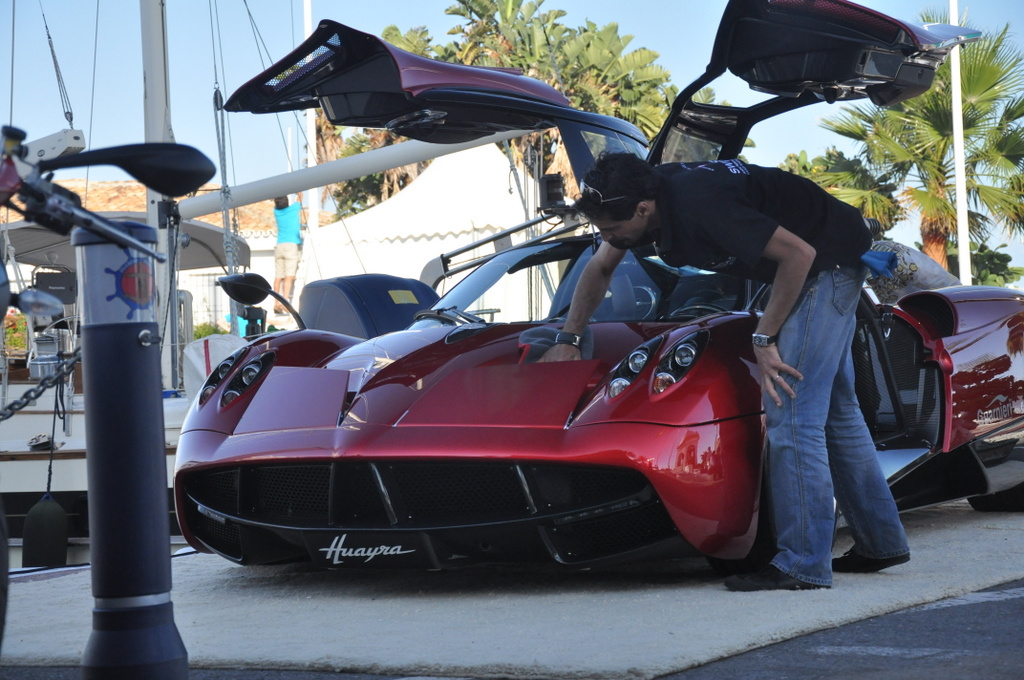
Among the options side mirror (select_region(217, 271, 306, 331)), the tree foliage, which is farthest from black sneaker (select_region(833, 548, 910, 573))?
the tree foliage

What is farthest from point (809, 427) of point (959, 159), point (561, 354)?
point (959, 159)

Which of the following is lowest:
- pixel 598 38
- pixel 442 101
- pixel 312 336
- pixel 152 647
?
pixel 152 647

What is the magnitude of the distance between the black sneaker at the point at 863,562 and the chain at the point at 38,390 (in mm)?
2632

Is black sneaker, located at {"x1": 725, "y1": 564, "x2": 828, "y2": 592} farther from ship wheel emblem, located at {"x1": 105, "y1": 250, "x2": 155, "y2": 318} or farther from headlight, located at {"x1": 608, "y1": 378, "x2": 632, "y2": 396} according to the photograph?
ship wheel emblem, located at {"x1": 105, "y1": 250, "x2": 155, "y2": 318}

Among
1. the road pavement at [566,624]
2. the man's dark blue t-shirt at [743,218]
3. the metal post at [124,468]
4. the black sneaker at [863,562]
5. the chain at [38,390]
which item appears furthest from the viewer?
the black sneaker at [863,562]

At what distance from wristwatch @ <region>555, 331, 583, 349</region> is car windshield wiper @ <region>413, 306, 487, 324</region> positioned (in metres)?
0.73

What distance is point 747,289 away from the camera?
4.31 meters

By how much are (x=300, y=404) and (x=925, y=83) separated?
2.60 m

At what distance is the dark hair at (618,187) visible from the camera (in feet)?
11.6

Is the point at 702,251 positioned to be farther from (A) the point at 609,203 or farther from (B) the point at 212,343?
(B) the point at 212,343

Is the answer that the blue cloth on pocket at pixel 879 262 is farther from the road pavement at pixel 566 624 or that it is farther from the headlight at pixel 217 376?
the headlight at pixel 217 376

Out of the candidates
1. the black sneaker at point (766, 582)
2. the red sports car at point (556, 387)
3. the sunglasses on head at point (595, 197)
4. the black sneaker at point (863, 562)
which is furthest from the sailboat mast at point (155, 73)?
the black sneaker at point (766, 582)

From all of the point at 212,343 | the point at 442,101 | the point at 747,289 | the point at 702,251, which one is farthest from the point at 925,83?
the point at 212,343

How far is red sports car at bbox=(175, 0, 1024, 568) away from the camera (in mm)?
3555
